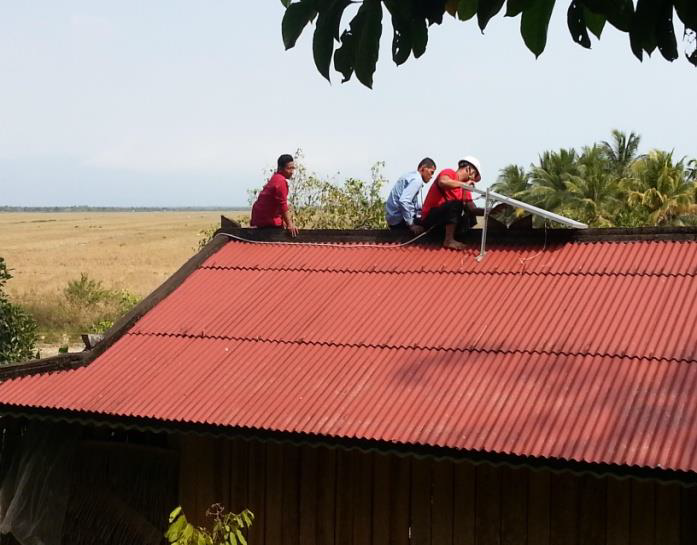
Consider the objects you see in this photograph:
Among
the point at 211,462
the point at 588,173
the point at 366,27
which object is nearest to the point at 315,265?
the point at 211,462

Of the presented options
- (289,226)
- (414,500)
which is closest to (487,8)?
(414,500)

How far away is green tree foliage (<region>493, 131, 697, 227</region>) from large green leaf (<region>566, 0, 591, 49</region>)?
2598 cm

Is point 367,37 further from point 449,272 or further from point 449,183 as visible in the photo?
point 449,183

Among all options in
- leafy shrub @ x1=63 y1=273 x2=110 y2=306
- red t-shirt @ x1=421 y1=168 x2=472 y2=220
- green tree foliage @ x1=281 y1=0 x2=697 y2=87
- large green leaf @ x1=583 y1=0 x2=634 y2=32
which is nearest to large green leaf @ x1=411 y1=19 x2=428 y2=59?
green tree foliage @ x1=281 y1=0 x2=697 y2=87

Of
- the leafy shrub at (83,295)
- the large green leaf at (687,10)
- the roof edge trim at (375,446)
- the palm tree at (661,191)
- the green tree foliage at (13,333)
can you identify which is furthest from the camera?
the leafy shrub at (83,295)

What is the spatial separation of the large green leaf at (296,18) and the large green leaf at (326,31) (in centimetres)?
3

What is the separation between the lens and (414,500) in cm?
735

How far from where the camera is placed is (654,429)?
6.35 meters

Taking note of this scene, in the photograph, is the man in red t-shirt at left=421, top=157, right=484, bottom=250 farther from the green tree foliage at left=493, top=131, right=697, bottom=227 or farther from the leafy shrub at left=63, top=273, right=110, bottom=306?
the leafy shrub at left=63, top=273, right=110, bottom=306

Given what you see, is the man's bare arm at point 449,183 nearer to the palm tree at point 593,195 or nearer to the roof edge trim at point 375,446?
the roof edge trim at point 375,446

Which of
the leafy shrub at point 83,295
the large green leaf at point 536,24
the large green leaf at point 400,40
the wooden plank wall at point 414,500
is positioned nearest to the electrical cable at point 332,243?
the wooden plank wall at point 414,500

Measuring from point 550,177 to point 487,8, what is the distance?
3570cm

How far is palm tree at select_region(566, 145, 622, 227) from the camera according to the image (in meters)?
33.0

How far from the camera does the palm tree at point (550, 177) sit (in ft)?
122
